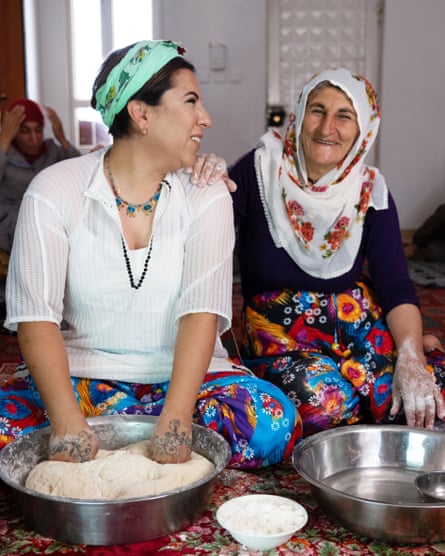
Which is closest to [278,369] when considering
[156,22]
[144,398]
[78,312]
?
[144,398]

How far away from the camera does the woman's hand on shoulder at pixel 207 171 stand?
172 cm

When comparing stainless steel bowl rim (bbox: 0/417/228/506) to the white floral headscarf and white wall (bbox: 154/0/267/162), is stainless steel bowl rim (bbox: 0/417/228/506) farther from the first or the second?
white wall (bbox: 154/0/267/162)

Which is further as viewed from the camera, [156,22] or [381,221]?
[156,22]

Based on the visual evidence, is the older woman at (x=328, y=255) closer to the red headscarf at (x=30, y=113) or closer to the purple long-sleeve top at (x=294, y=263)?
the purple long-sleeve top at (x=294, y=263)

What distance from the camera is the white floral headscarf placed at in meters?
2.03

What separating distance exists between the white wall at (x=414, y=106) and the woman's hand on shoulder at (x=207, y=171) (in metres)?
4.47

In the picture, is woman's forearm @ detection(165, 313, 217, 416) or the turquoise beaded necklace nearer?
woman's forearm @ detection(165, 313, 217, 416)

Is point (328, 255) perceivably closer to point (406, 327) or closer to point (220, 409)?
point (406, 327)

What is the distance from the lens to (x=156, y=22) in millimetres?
5855

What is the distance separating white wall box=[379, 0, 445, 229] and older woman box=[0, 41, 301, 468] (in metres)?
4.56

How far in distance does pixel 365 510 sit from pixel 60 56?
5.33 meters

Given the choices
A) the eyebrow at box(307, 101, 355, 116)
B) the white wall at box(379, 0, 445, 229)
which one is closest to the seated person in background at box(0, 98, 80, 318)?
the eyebrow at box(307, 101, 355, 116)

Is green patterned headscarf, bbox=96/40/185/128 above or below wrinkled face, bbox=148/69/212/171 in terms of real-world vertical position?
above

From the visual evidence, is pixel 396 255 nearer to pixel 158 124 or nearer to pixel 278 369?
pixel 278 369
